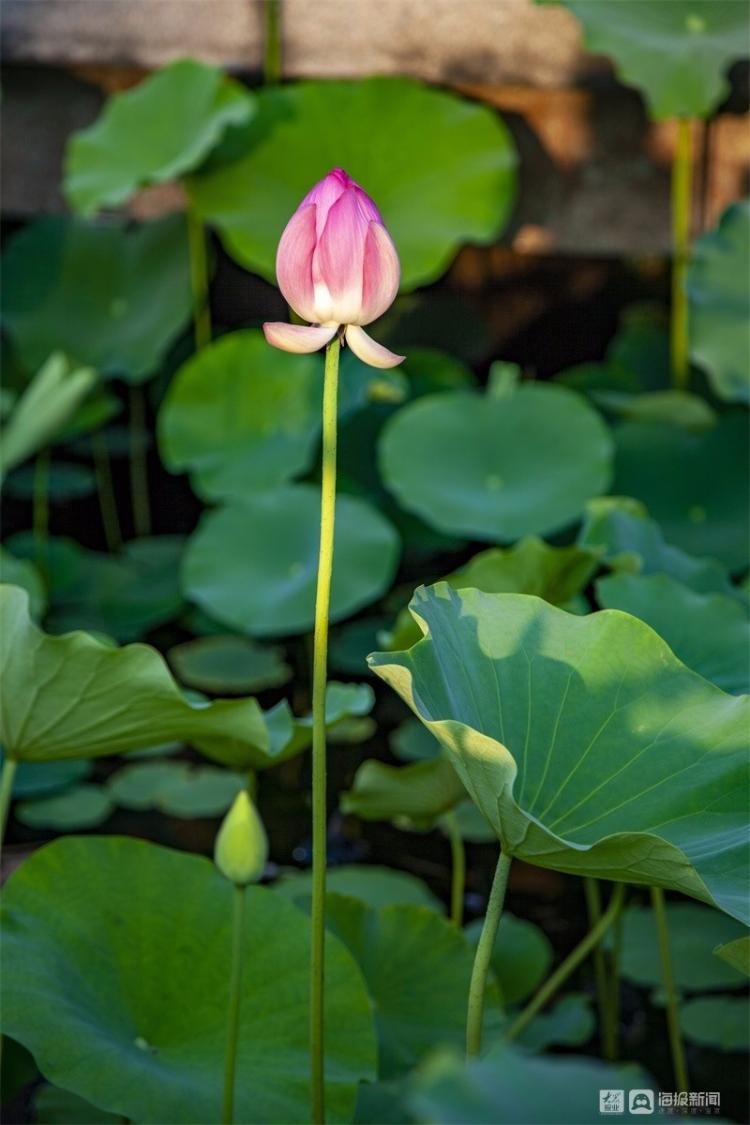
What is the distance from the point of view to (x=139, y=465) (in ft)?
11.5

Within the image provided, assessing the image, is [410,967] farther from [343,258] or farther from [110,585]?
[110,585]

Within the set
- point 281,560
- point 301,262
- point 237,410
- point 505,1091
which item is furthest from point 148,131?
point 505,1091

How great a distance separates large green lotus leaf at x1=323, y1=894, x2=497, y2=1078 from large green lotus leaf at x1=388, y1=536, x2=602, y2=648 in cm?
32

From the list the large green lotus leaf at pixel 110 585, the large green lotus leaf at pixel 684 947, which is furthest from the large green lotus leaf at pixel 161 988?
the large green lotus leaf at pixel 110 585

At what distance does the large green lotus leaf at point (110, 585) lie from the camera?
2.86 metres

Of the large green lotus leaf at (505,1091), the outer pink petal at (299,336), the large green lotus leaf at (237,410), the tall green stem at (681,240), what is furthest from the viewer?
the large green lotus leaf at (237,410)

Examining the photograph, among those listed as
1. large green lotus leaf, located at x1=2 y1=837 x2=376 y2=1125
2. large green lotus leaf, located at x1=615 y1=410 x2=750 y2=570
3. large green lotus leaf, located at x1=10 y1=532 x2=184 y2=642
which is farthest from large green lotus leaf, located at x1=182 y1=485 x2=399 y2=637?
large green lotus leaf, located at x1=2 y1=837 x2=376 y2=1125

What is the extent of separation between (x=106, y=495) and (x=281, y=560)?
0.94m

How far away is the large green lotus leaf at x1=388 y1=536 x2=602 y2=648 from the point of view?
168 cm

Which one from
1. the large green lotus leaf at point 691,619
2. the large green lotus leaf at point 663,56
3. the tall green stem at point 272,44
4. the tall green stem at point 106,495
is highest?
the large green lotus leaf at point 663,56

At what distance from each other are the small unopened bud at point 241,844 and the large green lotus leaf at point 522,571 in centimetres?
61

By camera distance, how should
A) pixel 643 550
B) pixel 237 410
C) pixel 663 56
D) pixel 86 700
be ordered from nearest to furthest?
pixel 86 700, pixel 643 550, pixel 663 56, pixel 237 410

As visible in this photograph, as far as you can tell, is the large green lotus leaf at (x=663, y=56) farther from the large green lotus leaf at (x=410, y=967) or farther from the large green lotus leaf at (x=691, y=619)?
the large green lotus leaf at (x=410, y=967)

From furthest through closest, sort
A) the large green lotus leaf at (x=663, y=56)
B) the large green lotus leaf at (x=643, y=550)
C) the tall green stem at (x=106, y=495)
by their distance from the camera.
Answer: the tall green stem at (x=106, y=495), the large green lotus leaf at (x=663, y=56), the large green lotus leaf at (x=643, y=550)
